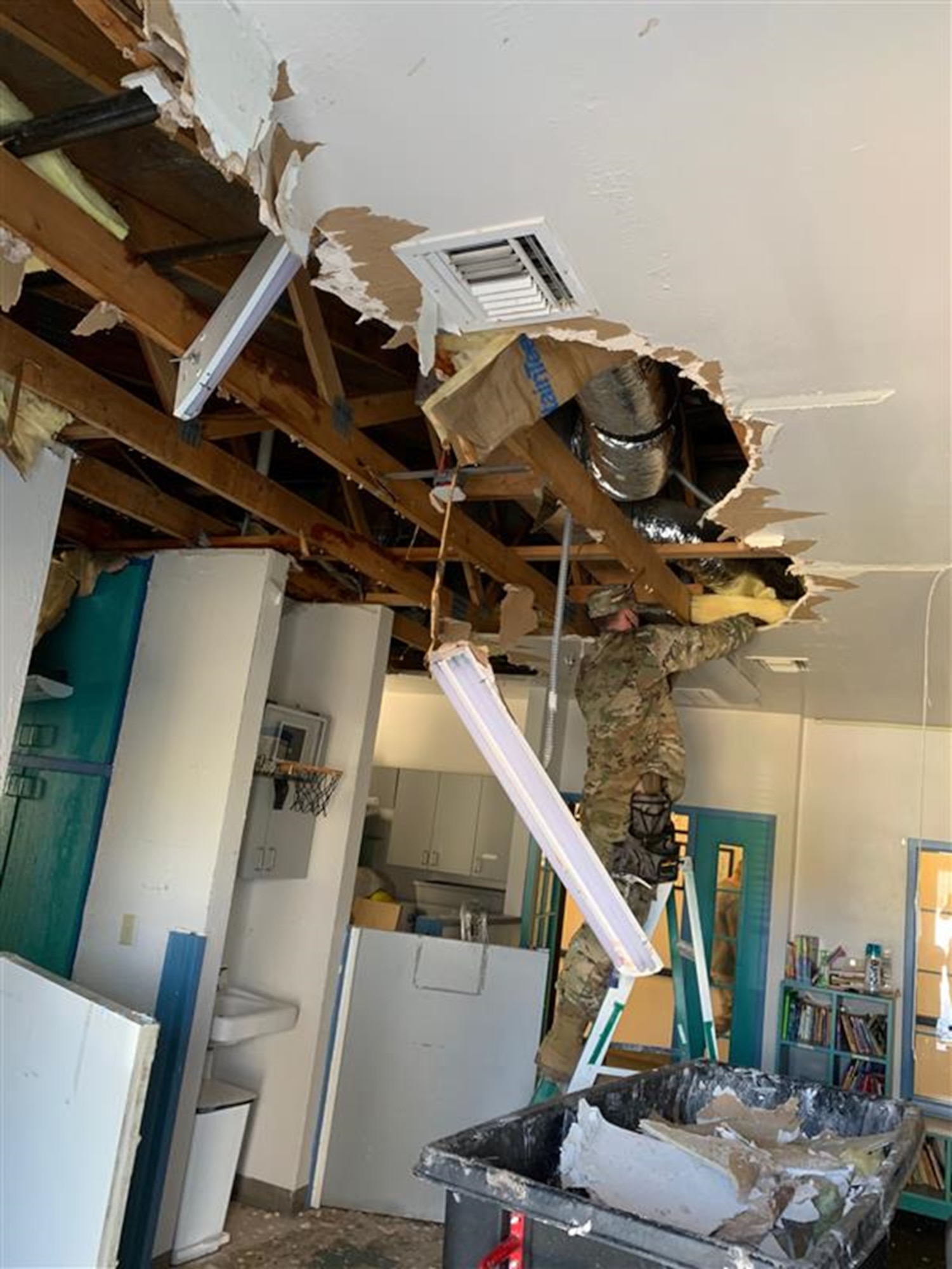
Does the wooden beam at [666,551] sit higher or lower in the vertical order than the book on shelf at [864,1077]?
higher

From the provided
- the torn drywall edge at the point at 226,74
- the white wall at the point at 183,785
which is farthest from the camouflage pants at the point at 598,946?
the torn drywall edge at the point at 226,74

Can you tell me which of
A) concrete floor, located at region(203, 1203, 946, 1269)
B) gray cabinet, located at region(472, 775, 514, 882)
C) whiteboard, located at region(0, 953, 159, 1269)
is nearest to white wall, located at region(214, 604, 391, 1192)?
concrete floor, located at region(203, 1203, 946, 1269)

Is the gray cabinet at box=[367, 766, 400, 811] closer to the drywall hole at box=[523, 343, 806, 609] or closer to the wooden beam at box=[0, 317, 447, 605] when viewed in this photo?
the drywall hole at box=[523, 343, 806, 609]

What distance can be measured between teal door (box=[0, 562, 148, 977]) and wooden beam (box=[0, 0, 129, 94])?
7.90 ft

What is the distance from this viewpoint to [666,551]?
11.4 ft

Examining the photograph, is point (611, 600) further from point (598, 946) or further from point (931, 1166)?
point (931, 1166)

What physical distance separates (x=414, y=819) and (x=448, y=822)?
28 cm

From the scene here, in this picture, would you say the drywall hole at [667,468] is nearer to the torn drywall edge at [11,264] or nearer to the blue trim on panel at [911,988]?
the torn drywall edge at [11,264]

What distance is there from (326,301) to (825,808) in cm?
463

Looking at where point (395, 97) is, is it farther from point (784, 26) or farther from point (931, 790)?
point (931, 790)

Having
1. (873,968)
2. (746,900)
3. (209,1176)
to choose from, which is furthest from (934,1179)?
(209,1176)

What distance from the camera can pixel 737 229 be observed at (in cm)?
165

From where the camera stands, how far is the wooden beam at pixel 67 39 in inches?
71.2

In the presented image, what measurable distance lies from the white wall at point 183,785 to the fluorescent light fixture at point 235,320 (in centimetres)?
175
